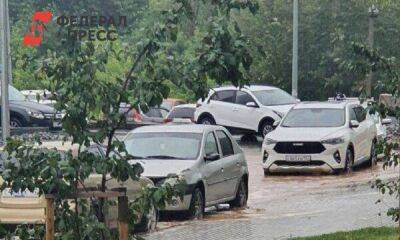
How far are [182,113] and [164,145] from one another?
2210cm

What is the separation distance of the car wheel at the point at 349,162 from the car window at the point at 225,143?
6519 mm

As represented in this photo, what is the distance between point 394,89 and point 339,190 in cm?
1068

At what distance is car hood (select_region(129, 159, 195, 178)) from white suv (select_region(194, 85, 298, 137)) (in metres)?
17.6

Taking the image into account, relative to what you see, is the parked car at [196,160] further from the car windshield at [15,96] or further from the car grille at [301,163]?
the car windshield at [15,96]

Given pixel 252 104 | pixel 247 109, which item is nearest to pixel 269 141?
pixel 252 104

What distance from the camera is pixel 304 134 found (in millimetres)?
24750

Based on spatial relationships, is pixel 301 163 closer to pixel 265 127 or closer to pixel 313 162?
pixel 313 162

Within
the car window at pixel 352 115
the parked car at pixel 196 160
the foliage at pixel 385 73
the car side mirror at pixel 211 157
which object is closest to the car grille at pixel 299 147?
the car window at pixel 352 115

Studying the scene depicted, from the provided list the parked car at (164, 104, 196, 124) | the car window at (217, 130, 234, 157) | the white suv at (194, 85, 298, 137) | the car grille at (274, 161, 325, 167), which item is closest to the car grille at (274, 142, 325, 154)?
the car grille at (274, 161, 325, 167)

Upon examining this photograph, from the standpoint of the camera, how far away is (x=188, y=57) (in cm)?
729

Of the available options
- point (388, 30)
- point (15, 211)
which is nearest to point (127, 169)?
point (15, 211)

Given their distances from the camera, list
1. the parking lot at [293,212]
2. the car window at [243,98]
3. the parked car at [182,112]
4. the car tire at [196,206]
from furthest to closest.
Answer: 1. the parked car at [182,112]
2. the car window at [243,98]
3. the car tire at [196,206]
4. the parking lot at [293,212]

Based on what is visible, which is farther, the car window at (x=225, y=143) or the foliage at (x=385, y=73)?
the car window at (x=225, y=143)

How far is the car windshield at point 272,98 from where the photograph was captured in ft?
117
